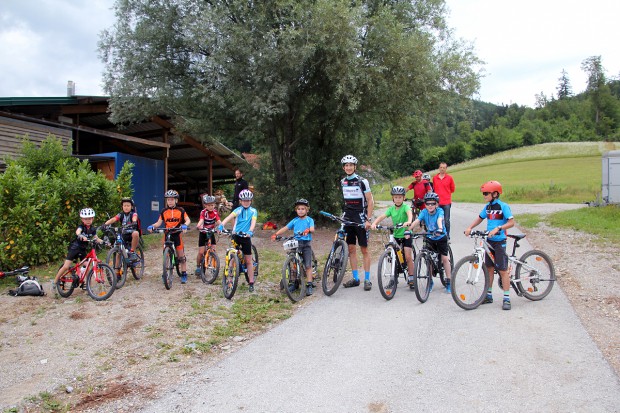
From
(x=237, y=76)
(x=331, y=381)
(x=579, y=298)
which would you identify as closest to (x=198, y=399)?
(x=331, y=381)

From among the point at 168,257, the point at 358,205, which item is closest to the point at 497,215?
the point at 358,205

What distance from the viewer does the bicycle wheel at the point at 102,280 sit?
7.95 m

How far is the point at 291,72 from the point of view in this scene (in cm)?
1438

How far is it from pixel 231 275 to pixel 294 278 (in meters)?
1.04

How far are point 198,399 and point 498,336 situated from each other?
3.48m

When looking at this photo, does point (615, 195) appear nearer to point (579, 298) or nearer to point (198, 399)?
point (579, 298)

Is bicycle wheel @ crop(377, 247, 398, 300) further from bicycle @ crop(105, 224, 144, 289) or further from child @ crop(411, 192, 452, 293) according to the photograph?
bicycle @ crop(105, 224, 144, 289)

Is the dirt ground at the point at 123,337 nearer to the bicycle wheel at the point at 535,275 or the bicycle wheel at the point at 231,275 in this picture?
the bicycle wheel at the point at 231,275

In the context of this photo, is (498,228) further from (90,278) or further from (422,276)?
(90,278)

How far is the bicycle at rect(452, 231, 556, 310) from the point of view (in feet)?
22.5

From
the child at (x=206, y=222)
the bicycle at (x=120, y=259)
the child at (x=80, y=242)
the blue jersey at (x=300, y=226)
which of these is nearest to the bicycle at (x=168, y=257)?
the child at (x=206, y=222)

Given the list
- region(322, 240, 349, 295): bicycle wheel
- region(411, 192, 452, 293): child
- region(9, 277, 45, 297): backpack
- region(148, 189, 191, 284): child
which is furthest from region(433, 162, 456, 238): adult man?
region(9, 277, 45, 297): backpack

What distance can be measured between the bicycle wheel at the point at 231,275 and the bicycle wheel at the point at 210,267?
1.14 metres

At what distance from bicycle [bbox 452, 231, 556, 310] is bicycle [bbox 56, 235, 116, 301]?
18.2ft
